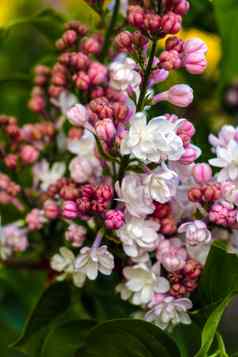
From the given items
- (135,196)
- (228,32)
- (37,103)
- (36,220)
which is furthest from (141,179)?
(228,32)

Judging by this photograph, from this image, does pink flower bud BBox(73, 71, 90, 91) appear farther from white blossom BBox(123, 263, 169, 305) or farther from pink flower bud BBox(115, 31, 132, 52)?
white blossom BBox(123, 263, 169, 305)

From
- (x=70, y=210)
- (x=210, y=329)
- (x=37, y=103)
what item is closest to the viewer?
(x=210, y=329)

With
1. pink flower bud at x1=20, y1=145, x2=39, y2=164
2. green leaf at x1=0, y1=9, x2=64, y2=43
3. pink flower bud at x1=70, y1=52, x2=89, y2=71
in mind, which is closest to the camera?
pink flower bud at x1=70, y1=52, x2=89, y2=71

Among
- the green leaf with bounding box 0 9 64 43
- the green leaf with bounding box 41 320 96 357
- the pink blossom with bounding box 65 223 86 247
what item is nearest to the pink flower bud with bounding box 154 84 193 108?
the pink blossom with bounding box 65 223 86 247

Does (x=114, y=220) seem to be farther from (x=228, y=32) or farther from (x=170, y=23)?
(x=228, y=32)

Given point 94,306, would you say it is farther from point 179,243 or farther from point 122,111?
point 122,111

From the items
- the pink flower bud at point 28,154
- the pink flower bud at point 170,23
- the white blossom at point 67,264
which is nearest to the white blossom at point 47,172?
the pink flower bud at point 28,154
